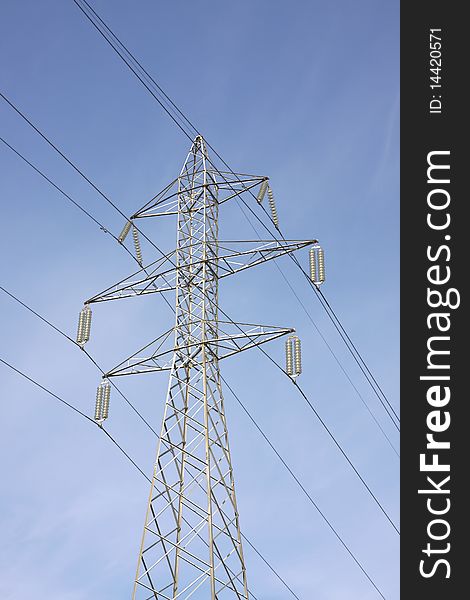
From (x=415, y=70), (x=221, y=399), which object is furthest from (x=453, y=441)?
(x=415, y=70)

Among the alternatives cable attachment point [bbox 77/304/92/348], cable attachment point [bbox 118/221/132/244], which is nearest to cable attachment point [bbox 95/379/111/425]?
cable attachment point [bbox 77/304/92/348]

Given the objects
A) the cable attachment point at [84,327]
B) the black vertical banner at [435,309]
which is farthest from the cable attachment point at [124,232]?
the black vertical banner at [435,309]

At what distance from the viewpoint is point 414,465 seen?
16531 mm

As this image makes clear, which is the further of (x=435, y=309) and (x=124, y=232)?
(x=124, y=232)

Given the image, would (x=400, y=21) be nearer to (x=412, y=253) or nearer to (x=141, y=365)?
(x=412, y=253)

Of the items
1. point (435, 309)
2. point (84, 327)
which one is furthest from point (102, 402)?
point (435, 309)

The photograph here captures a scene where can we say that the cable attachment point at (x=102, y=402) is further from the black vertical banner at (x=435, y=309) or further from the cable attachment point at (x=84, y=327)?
the black vertical banner at (x=435, y=309)

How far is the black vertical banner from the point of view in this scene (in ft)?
53.0

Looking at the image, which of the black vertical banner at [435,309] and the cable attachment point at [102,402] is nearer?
the black vertical banner at [435,309]

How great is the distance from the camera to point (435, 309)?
17406 mm

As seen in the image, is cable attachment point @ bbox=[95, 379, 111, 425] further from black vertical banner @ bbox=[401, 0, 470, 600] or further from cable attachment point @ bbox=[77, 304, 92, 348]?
black vertical banner @ bbox=[401, 0, 470, 600]

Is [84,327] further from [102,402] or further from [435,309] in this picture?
[435,309]

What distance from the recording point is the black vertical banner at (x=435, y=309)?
1614cm

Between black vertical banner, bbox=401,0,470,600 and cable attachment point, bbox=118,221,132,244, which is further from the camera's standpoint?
cable attachment point, bbox=118,221,132,244
